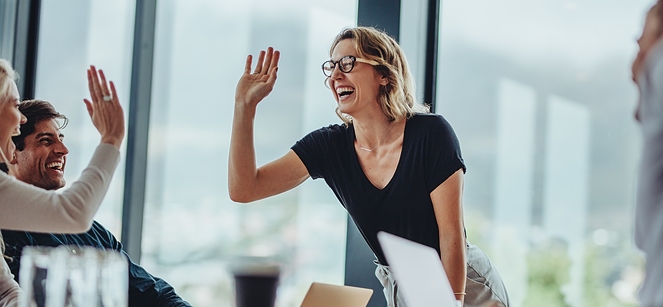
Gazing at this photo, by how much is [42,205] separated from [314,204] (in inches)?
63.8

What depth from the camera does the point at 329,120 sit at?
3252mm

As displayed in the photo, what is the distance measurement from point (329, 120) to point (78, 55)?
130cm

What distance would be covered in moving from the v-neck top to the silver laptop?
0.77 meters

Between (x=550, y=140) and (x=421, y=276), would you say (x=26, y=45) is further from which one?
(x=421, y=276)

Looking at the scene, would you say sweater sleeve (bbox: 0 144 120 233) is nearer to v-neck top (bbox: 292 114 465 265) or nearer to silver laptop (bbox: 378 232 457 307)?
silver laptop (bbox: 378 232 457 307)

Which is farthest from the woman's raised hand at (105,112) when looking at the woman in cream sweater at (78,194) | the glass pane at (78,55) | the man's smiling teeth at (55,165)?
the glass pane at (78,55)

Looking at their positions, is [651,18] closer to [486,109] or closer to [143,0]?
[486,109]

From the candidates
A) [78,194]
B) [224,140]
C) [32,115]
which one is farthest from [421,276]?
[224,140]

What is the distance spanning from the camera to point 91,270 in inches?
59.1

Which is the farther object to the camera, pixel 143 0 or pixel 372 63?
pixel 143 0

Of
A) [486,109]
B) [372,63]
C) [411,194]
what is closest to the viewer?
[411,194]

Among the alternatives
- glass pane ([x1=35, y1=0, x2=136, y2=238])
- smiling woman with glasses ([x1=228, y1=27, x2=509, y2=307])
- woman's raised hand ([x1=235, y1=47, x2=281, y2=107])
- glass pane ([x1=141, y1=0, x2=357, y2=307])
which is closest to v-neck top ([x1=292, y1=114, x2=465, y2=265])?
smiling woman with glasses ([x1=228, y1=27, x2=509, y2=307])

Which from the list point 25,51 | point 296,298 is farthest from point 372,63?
point 25,51

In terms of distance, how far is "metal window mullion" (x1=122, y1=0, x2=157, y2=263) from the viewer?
360 centimetres
